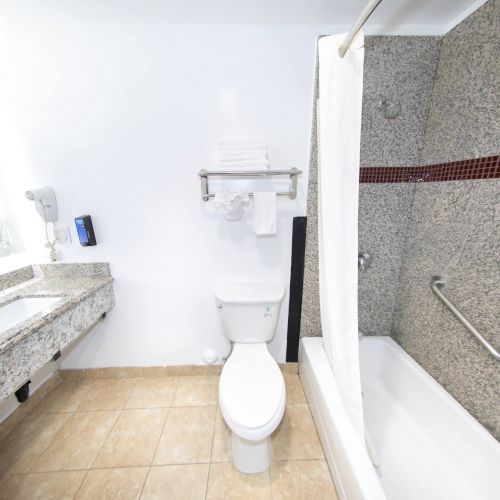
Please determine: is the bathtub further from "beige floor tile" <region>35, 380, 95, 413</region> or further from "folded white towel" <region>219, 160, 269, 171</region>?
"beige floor tile" <region>35, 380, 95, 413</region>

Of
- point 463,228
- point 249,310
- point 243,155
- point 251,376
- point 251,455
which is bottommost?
point 251,455

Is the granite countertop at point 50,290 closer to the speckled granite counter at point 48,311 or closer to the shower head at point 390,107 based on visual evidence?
the speckled granite counter at point 48,311

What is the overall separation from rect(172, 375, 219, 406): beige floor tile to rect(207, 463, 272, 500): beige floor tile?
406 millimetres

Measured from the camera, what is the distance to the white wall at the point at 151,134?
127 centimetres

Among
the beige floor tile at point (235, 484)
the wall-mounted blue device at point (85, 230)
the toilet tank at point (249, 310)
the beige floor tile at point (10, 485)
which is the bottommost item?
the beige floor tile at point (235, 484)

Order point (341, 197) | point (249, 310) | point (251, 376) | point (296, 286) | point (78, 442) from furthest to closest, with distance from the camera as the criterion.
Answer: point (296, 286), point (249, 310), point (78, 442), point (251, 376), point (341, 197)

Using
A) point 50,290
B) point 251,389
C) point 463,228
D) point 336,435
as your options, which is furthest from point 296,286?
point 50,290

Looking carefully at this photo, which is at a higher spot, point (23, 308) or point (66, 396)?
point (23, 308)

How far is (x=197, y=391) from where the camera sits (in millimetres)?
1647

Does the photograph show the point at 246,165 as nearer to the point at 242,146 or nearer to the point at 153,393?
the point at 242,146

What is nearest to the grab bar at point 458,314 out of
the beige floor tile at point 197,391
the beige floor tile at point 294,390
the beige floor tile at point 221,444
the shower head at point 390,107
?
the shower head at point 390,107

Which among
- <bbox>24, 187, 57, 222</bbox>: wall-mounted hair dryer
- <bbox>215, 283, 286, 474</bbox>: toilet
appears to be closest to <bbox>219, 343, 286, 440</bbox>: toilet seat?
<bbox>215, 283, 286, 474</bbox>: toilet

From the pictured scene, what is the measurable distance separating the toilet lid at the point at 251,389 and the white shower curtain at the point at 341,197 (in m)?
0.32

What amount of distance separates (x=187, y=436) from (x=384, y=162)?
1937mm
